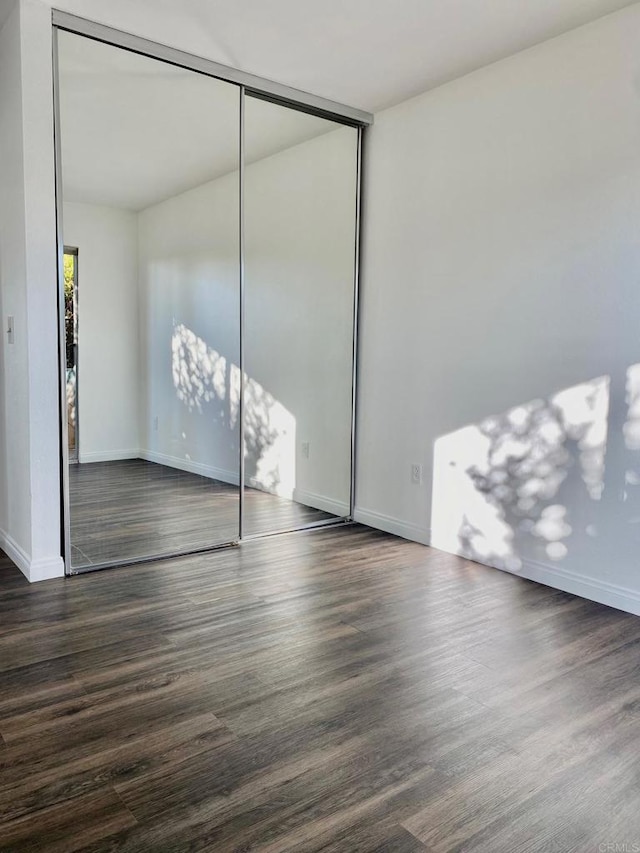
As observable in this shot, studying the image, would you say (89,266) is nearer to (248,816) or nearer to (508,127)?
(508,127)

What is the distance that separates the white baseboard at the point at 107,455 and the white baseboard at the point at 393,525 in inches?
64.1

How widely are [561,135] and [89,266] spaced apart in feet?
8.14

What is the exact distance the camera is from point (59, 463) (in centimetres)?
327

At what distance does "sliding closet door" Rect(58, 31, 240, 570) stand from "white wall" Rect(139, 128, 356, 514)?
1 cm

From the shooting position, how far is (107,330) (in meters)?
3.50

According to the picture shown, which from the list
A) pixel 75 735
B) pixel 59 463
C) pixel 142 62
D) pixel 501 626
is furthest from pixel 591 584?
pixel 142 62

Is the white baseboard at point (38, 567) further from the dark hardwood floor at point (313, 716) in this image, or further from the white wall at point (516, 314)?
the white wall at point (516, 314)

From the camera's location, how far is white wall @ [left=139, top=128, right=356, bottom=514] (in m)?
3.68

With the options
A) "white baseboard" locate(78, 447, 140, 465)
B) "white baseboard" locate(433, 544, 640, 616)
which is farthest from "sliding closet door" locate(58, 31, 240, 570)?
"white baseboard" locate(433, 544, 640, 616)

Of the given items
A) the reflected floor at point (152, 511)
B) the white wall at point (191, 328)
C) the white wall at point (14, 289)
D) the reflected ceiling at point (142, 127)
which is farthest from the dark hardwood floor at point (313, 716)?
the reflected ceiling at point (142, 127)

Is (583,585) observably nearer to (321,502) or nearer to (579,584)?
(579,584)

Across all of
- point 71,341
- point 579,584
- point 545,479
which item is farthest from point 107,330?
point 579,584

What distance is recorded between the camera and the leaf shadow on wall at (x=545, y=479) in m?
2.97

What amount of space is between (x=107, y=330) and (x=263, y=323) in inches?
36.9
